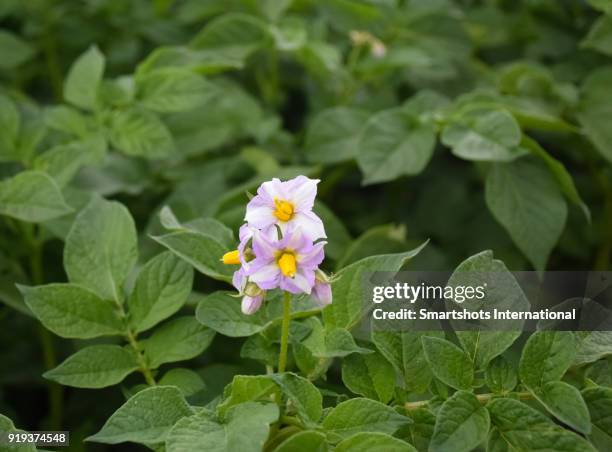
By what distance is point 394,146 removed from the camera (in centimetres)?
136

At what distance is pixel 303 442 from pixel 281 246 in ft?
0.65

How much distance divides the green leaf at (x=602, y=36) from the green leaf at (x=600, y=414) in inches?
30.9

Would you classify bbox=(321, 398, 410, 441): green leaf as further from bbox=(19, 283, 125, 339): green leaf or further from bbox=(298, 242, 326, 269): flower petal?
bbox=(19, 283, 125, 339): green leaf

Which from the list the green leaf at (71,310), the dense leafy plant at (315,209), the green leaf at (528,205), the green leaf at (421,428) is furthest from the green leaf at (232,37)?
the green leaf at (421,428)

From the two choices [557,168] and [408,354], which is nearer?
[408,354]

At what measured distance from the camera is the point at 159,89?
1421mm

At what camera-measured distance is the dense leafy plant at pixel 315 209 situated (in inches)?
33.3

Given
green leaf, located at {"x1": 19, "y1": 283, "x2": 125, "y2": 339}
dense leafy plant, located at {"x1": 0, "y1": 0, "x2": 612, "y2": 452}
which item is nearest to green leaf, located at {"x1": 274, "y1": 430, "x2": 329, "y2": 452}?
dense leafy plant, located at {"x1": 0, "y1": 0, "x2": 612, "y2": 452}

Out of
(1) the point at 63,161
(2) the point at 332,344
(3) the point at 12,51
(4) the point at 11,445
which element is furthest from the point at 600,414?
(3) the point at 12,51

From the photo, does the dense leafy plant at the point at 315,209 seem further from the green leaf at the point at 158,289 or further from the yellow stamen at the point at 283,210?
the yellow stamen at the point at 283,210

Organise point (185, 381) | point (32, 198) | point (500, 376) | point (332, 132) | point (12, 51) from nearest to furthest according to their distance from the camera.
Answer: point (500, 376) → point (185, 381) → point (32, 198) → point (332, 132) → point (12, 51)

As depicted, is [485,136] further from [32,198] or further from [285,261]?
[32,198]

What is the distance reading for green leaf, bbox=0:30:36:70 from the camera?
174cm

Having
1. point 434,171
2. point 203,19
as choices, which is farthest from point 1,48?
point 434,171
